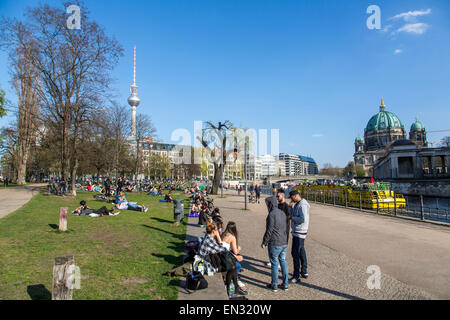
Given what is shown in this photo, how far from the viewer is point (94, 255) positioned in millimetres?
6977

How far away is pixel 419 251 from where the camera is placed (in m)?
7.89

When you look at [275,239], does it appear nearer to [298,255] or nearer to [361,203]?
[298,255]

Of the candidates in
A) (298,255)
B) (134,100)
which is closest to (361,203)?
(298,255)

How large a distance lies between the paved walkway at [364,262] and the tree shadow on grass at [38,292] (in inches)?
137

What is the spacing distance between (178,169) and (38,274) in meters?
90.2

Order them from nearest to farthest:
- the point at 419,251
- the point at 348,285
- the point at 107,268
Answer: the point at 348,285
the point at 107,268
the point at 419,251

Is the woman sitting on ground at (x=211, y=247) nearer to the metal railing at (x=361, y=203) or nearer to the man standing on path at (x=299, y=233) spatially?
the man standing on path at (x=299, y=233)

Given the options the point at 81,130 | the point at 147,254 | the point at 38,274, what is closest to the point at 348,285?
the point at 147,254

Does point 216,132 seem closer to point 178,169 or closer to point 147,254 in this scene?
point 147,254

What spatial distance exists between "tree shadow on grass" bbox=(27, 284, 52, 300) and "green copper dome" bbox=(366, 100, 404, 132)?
166 m

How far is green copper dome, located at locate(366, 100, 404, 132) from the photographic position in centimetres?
14338

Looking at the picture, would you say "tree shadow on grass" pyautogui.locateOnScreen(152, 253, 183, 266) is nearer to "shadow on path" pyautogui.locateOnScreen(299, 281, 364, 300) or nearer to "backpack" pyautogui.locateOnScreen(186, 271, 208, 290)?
"backpack" pyautogui.locateOnScreen(186, 271, 208, 290)

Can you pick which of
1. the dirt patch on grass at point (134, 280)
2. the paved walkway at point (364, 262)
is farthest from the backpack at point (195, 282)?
the dirt patch on grass at point (134, 280)

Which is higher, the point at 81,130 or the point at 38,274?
the point at 81,130
